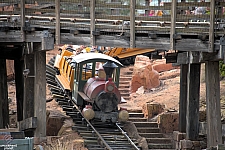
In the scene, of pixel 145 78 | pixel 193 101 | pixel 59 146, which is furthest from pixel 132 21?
pixel 145 78

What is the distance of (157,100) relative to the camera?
20469mm

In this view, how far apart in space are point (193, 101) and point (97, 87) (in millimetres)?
3576


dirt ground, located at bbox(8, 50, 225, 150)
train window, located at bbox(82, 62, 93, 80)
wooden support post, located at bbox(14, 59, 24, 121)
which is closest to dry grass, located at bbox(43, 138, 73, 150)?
wooden support post, located at bbox(14, 59, 24, 121)

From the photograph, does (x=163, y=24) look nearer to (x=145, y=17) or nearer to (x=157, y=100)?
(x=145, y=17)

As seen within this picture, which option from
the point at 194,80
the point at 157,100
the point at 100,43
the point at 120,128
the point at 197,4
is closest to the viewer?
the point at 197,4

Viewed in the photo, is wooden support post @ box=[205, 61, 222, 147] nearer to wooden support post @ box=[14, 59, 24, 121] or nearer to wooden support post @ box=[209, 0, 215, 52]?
wooden support post @ box=[209, 0, 215, 52]

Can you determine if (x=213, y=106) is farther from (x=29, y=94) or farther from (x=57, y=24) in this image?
(x=29, y=94)

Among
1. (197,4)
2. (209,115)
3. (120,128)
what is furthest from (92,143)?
(197,4)

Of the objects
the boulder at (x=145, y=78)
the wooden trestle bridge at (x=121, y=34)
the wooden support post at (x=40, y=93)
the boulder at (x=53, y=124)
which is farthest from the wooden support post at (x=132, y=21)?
the boulder at (x=145, y=78)

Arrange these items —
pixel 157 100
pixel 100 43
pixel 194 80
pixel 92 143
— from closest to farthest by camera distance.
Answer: pixel 100 43, pixel 194 80, pixel 92 143, pixel 157 100

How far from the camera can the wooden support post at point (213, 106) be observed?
43.5 feet

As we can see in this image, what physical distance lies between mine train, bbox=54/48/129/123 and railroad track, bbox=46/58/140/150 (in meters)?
0.24

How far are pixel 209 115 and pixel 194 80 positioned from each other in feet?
5.51

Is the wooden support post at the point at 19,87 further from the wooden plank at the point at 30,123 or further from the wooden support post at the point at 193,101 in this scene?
the wooden support post at the point at 193,101
